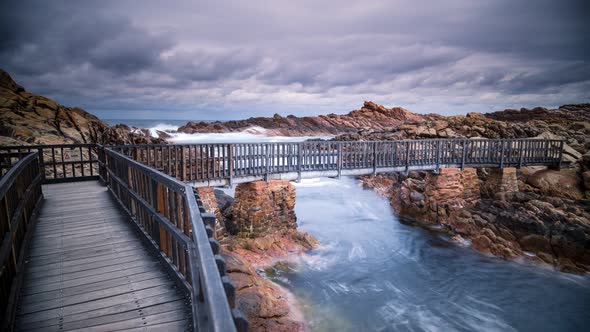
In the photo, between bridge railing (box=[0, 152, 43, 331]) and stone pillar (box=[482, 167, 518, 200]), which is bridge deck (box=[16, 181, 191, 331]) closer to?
bridge railing (box=[0, 152, 43, 331])

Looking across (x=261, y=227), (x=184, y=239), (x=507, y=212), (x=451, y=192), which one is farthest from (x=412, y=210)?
(x=184, y=239)

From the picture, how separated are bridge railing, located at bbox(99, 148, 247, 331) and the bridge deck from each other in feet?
0.79

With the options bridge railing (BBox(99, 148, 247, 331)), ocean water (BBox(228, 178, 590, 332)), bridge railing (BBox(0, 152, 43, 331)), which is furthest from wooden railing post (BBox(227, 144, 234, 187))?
bridge railing (BBox(0, 152, 43, 331))

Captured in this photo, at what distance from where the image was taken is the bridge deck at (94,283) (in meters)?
3.08

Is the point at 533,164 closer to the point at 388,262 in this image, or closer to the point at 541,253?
the point at 541,253

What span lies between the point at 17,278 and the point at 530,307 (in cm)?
1404

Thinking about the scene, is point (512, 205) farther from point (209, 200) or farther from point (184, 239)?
point (184, 239)

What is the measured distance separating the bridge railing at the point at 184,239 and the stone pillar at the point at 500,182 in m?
17.9

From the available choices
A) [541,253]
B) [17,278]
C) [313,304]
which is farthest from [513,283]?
[17,278]

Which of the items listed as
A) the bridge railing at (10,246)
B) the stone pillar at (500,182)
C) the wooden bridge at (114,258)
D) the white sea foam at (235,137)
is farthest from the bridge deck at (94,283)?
the white sea foam at (235,137)

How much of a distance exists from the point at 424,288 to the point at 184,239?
11775 millimetres

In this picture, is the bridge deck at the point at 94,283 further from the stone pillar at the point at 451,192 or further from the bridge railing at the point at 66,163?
the stone pillar at the point at 451,192

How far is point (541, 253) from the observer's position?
44.2 feet

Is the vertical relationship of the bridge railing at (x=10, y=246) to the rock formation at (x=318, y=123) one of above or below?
below
